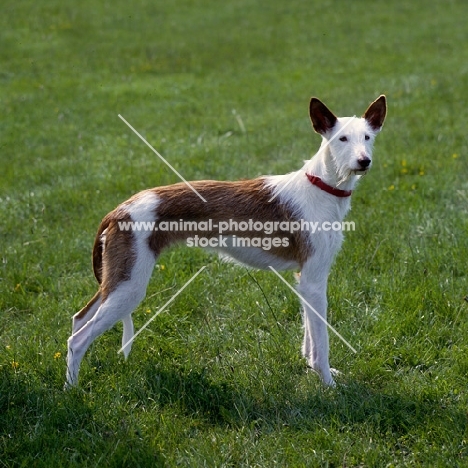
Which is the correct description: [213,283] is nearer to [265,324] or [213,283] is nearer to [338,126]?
[265,324]

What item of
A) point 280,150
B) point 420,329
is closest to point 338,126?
point 420,329

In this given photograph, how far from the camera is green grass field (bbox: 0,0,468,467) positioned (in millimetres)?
3781

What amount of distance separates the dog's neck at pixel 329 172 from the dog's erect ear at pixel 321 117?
0.33ft

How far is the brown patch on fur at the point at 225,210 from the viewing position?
14.5 feet

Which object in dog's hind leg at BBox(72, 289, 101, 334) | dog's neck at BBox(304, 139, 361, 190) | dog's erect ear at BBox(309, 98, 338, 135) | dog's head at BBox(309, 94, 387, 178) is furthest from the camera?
dog's hind leg at BBox(72, 289, 101, 334)

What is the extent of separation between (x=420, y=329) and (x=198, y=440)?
6.02 ft

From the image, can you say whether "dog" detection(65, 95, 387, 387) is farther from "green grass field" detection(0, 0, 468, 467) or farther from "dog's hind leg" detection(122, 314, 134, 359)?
"green grass field" detection(0, 0, 468, 467)

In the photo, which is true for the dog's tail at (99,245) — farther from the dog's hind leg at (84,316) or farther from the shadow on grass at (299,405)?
the shadow on grass at (299,405)

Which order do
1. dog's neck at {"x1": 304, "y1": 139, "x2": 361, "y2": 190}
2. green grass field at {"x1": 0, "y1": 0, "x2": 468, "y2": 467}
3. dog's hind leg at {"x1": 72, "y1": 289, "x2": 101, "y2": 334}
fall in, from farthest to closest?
dog's hind leg at {"x1": 72, "y1": 289, "x2": 101, "y2": 334} < dog's neck at {"x1": 304, "y1": 139, "x2": 361, "y2": 190} < green grass field at {"x1": 0, "y1": 0, "x2": 468, "y2": 467}

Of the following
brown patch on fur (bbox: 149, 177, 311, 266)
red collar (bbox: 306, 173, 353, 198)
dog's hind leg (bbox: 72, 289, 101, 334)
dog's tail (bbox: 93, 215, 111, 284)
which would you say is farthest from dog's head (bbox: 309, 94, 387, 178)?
dog's hind leg (bbox: 72, 289, 101, 334)

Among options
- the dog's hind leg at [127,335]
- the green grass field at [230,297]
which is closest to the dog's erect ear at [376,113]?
the green grass field at [230,297]

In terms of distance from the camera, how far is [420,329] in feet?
15.7

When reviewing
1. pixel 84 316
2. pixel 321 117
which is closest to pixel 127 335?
pixel 84 316

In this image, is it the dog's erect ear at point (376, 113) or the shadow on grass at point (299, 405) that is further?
the dog's erect ear at point (376, 113)
